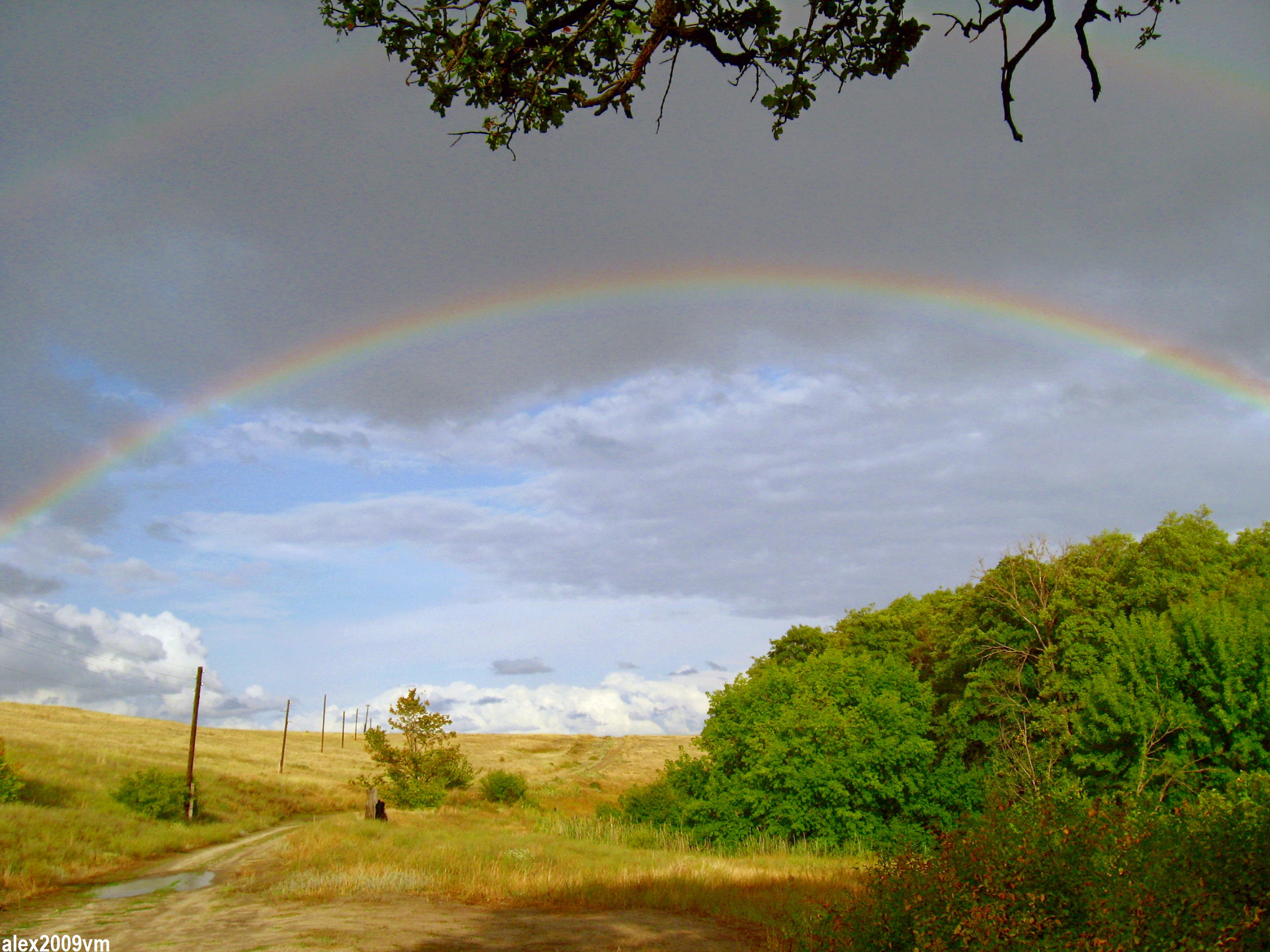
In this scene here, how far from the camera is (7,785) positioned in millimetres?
31953

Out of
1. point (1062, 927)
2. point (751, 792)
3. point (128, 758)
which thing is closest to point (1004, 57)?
point (1062, 927)

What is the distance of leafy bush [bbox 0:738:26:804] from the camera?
103 feet

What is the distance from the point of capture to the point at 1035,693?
40500 millimetres

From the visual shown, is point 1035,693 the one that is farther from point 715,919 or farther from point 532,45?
point 532,45

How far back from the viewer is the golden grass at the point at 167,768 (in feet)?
79.9

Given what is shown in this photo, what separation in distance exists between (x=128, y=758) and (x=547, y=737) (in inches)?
4144

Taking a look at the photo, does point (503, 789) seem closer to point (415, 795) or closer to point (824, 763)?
point (415, 795)

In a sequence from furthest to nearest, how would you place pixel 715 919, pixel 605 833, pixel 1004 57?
1. pixel 605 833
2. pixel 715 919
3. pixel 1004 57

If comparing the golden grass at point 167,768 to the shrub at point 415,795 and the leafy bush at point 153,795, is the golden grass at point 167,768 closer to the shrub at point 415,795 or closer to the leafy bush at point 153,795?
the leafy bush at point 153,795

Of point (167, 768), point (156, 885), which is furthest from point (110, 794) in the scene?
point (156, 885)

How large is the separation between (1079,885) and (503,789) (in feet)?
187

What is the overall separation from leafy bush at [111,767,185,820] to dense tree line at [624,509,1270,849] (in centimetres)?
2219

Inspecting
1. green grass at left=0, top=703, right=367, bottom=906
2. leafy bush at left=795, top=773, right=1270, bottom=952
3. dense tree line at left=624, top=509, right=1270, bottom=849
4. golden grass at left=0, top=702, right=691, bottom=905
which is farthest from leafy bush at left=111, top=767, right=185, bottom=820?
leafy bush at left=795, top=773, right=1270, bottom=952

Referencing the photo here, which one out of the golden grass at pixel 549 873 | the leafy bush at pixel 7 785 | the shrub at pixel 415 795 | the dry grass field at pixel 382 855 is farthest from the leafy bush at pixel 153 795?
the shrub at pixel 415 795
